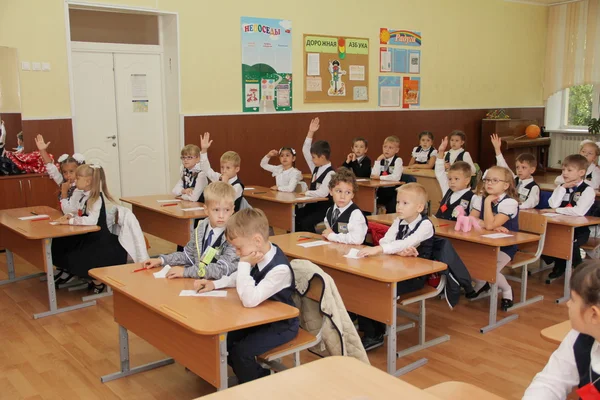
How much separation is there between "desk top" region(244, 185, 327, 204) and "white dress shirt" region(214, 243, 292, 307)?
2.81 metres

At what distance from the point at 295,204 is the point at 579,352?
166 inches

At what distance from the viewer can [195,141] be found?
7680 millimetres

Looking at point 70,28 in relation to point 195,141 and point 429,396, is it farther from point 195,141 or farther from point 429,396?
point 429,396

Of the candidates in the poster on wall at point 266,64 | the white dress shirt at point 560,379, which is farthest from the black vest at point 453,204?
the poster on wall at point 266,64

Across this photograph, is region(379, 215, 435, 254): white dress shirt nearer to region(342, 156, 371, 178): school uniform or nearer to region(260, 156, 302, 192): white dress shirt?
region(260, 156, 302, 192): white dress shirt

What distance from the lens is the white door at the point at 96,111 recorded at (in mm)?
7070

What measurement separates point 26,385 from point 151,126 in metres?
4.87

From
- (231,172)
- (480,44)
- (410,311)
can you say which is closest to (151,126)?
(231,172)

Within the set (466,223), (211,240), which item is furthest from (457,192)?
(211,240)

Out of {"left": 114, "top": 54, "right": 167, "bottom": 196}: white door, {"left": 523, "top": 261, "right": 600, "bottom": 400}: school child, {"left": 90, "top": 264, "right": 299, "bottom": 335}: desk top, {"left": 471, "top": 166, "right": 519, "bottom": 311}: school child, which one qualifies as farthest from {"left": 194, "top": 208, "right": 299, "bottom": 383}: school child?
→ {"left": 114, "top": 54, "right": 167, "bottom": 196}: white door

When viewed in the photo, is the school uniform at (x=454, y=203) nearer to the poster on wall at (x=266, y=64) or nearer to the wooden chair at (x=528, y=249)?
the wooden chair at (x=528, y=249)

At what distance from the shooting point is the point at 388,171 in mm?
7168

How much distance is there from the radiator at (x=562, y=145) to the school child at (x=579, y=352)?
1072cm

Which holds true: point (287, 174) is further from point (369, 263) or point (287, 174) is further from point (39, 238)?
point (369, 263)
